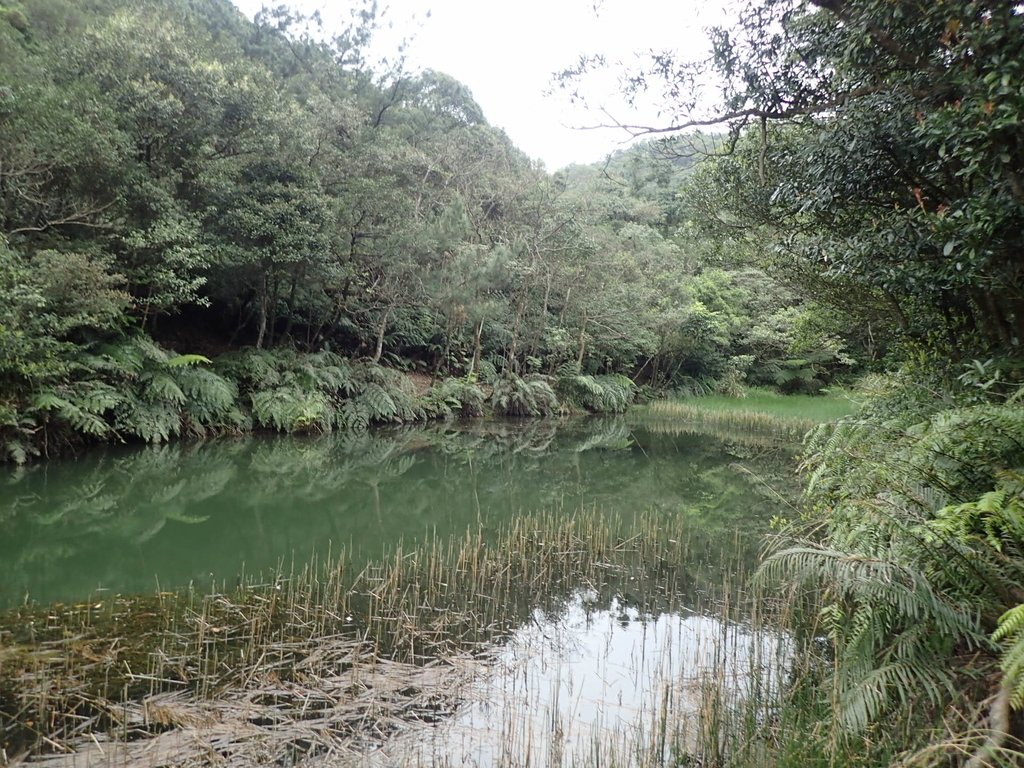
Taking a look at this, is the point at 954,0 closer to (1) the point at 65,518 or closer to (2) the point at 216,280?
(1) the point at 65,518

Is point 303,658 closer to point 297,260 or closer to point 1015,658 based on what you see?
point 1015,658

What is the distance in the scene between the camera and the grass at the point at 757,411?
63.1 ft

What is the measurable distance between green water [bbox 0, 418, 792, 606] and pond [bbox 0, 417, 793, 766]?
0.06 m

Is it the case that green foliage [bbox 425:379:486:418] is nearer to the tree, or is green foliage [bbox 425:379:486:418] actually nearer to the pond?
the pond

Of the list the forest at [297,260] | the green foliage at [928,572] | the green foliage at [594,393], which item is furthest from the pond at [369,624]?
the green foliage at [594,393]

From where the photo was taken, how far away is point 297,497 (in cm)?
918

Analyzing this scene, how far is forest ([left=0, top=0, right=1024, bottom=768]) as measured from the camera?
9.66 feet

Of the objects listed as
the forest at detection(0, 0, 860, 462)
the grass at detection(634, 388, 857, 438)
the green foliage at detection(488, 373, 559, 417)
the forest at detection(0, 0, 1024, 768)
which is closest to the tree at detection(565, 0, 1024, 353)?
the forest at detection(0, 0, 1024, 768)

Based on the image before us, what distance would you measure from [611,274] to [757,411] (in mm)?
7167

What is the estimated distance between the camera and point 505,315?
21.7 m

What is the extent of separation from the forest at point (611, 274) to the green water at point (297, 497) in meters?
1.24

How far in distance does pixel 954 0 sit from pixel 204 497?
9.29 m

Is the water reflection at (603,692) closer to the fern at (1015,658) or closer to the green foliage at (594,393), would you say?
the fern at (1015,658)

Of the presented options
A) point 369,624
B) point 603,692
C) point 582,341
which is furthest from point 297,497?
point 582,341
